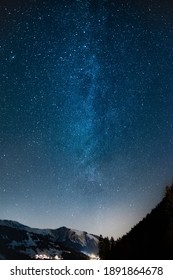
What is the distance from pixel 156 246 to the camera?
102 feet

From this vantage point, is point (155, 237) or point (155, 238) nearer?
point (155, 238)

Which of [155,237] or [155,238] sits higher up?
[155,237]

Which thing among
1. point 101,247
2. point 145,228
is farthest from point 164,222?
point 101,247

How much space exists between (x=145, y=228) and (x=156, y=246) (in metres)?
10.1
